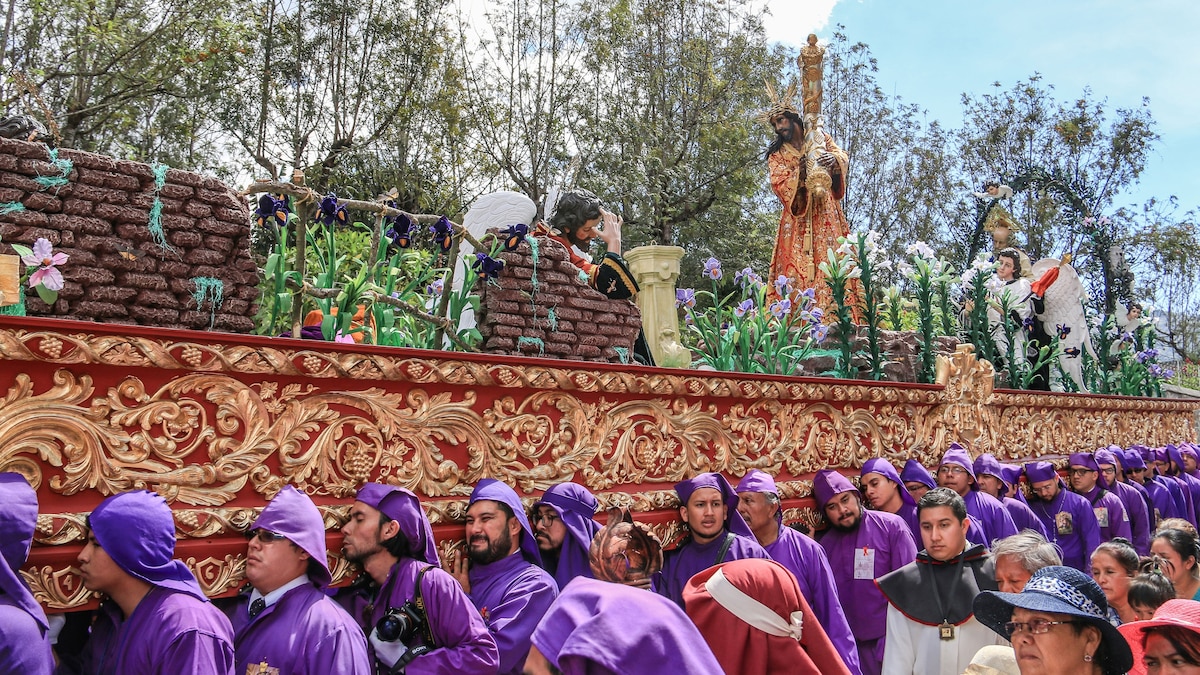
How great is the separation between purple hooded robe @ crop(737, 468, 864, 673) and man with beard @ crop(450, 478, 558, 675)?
1277mm

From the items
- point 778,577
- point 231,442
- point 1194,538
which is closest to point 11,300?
point 231,442

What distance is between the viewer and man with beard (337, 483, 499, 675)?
121 inches

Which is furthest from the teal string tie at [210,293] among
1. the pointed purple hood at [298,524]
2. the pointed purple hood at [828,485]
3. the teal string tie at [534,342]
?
the pointed purple hood at [828,485]

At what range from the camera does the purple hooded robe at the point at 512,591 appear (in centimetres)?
340

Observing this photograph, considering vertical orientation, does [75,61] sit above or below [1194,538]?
above

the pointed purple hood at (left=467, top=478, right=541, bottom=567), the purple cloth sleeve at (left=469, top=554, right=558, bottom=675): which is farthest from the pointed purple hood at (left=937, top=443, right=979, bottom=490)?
the purple cloth sleeve at (left=469, top=554, right=558, bottom=675)

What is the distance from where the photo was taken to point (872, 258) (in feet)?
25.6

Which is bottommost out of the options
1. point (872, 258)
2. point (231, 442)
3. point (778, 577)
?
point (778, 577)

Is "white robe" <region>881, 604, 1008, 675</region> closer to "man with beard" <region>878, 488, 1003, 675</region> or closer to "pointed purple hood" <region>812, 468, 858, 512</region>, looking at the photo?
"man with beard" <region>878, 488, 1003, 675</region>

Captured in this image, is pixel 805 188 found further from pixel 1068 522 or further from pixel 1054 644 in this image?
pixel 1054 644

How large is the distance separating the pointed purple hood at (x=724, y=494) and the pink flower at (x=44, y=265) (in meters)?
2.94

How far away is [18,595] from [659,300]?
447 cm

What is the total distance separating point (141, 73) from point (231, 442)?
11938 millimetres

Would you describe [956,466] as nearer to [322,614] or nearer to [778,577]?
[778,577]
